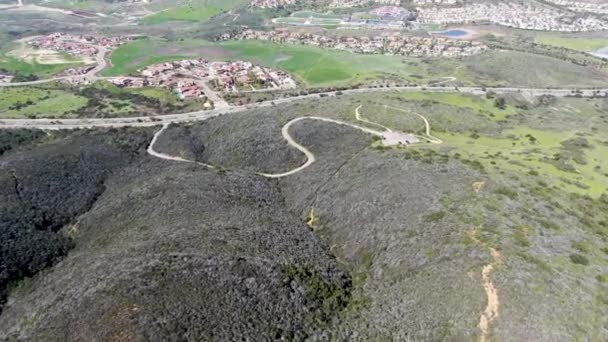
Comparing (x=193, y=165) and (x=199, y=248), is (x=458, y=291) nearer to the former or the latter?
(x=199, y=248)

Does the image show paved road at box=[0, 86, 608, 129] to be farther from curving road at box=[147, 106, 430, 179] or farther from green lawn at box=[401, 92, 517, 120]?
curving road at box=[147, 106, 430, 179]

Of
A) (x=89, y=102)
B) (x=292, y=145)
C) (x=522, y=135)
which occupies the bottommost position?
(x=89, y=102)

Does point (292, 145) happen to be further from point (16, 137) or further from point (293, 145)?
point (16, 137)

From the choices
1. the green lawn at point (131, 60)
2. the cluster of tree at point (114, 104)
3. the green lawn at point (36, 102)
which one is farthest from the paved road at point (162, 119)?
the green lawn at point (131, 60)

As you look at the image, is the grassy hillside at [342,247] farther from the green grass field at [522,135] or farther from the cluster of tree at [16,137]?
the cluster of tree at [16,137]

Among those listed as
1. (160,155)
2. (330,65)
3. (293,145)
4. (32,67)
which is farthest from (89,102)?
(330,65)

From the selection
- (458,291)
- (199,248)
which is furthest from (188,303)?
(458,291)
